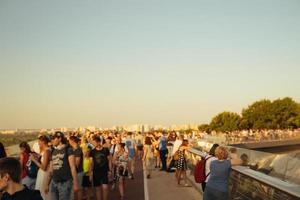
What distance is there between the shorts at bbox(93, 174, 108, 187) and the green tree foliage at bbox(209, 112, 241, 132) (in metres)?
107

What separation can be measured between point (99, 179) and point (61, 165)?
212cm

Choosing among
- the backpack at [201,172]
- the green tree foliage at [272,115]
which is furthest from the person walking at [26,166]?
the green tree foliage at [272,115]

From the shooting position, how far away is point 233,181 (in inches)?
329

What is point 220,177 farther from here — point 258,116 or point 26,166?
point 258,116

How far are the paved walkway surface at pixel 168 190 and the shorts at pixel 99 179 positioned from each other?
7.76 feet

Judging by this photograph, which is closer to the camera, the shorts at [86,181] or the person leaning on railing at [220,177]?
the person leaning on railing at [220,177]

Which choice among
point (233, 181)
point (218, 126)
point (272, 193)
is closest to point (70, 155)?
point (233, 181)

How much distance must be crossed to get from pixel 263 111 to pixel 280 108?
4.13 meters

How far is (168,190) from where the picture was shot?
14.2 meters

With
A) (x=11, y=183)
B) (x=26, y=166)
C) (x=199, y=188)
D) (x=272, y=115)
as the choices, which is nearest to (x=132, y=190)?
(x=199, y=188)

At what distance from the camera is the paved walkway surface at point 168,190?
1275cm

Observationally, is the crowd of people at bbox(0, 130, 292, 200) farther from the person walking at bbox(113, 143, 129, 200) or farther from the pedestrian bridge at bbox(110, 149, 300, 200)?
the pedestrian bridge at bbox(110, 149, 300, 200)

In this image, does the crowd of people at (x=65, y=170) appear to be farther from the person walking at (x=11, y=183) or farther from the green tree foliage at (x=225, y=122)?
the green tree foliage at (x=225, y=122)

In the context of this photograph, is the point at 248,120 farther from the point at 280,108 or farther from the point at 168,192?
the point at 168,192
